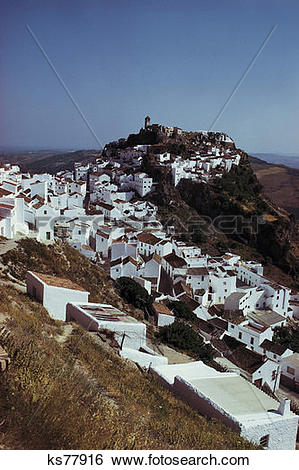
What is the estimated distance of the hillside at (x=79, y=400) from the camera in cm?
211

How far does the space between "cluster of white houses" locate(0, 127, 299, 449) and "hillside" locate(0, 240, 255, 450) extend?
422 millimetres

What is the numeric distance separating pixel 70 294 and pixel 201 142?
3323 centimetres

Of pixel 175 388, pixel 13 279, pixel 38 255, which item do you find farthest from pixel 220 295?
pixel 175 388

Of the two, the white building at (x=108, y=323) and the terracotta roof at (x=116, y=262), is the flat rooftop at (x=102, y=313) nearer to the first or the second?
Answer: the white building at (x=108, y=323)

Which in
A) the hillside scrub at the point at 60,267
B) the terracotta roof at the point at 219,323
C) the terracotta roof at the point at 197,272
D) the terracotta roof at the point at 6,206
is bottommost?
the terracotta roof at the point at 219,323

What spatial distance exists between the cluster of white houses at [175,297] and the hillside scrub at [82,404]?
1.63 ft

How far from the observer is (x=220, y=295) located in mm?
15586

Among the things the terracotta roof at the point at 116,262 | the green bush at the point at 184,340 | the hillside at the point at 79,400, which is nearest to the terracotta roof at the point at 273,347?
the green bush at the point at 184,340

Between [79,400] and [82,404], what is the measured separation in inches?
1.4

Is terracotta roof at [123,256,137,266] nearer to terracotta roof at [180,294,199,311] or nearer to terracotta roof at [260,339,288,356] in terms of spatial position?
terracotta roof at [180,294,199,311]

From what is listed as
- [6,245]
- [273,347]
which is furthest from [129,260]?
[6,245]

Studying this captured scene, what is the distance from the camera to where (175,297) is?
1354cm

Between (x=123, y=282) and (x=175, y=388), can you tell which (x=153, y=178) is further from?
(x=175, y=388)

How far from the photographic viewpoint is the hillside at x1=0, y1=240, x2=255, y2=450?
6.91ft
